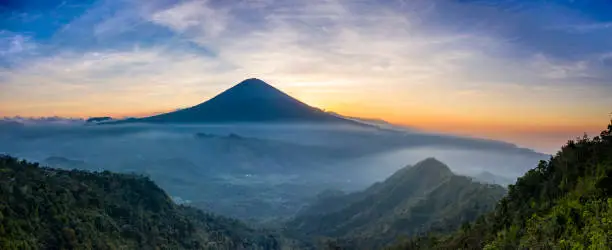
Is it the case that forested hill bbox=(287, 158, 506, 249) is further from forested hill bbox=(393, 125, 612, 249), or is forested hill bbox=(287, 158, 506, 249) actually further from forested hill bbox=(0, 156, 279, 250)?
forested hill bbox=(393, 125, 612, 249)

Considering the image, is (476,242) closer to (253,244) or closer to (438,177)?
(253,244)

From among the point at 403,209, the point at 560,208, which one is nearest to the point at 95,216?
the point at 560,208

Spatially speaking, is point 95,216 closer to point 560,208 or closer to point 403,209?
point 560,208

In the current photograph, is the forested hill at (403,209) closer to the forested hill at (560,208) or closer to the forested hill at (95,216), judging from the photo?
the forested hill at (95,216)

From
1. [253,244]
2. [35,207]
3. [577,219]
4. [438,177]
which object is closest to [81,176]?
[35,207]

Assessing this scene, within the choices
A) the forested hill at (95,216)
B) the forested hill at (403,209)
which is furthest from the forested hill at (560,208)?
the forested hill at (403,209)

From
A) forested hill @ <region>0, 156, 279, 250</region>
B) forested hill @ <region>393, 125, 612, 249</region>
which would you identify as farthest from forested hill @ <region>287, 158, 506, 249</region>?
forested hill @ <region>393, 125, 612, 249</region>
